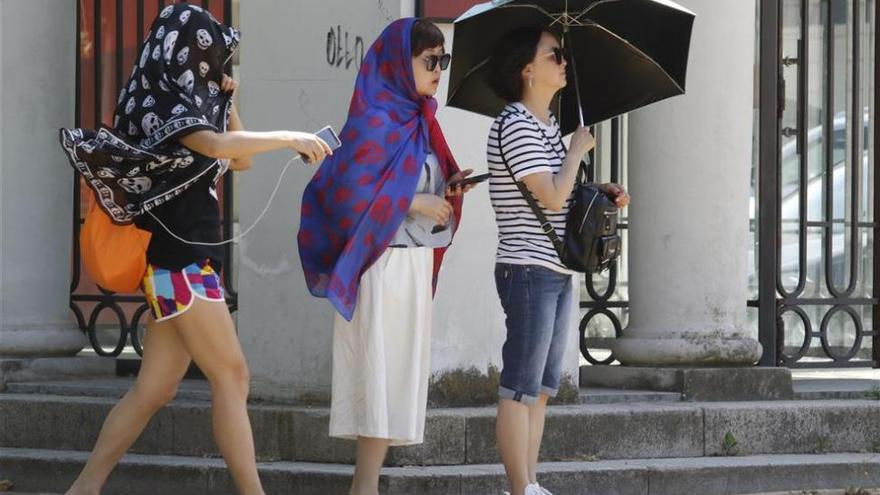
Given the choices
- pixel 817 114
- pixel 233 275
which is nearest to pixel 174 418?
pixel 233 275

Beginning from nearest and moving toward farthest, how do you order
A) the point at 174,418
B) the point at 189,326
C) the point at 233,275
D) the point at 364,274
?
the point at 189,326 → the point at 364,274 → the point at 174,418 → the point at 233,275

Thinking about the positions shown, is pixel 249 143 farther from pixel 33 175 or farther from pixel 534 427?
pixel 33 175

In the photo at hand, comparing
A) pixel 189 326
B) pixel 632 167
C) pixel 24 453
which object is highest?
pixel 632 167

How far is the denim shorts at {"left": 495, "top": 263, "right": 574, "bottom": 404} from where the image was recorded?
634 cm

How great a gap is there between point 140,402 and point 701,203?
3.48m

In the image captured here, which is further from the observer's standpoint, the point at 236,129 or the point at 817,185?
the point at 817,185

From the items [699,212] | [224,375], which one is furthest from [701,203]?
[224,375]

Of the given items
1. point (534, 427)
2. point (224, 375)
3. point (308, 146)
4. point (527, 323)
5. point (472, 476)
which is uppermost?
point (308, 146)

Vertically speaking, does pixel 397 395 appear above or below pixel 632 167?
below

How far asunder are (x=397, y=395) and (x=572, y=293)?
2.58ft

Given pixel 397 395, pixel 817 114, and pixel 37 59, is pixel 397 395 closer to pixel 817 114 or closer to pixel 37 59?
pixel 37 59

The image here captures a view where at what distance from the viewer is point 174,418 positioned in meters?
7.44

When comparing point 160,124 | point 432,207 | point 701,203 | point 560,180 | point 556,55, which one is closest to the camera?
point 160,124

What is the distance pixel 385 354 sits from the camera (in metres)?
6.27
